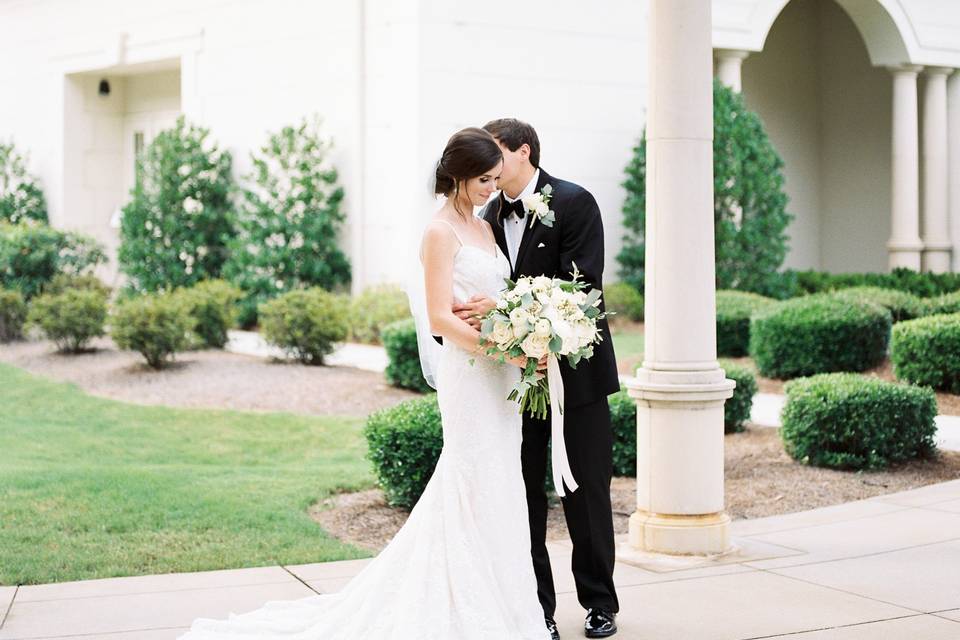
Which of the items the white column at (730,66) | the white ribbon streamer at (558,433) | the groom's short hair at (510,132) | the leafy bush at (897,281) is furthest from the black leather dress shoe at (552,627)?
the white column at (730,66)

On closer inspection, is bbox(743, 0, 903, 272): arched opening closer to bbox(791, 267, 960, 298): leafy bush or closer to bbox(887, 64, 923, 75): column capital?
bbox(887, 64, 923, 75): column capital

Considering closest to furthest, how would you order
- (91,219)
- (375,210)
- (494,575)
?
(494,575)
(375,210)
(91,219)

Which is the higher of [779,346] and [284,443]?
[779,346]

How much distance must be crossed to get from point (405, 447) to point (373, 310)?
8.54m

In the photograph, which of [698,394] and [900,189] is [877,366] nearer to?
[698,394]

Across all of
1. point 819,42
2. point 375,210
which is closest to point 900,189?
point 819,42

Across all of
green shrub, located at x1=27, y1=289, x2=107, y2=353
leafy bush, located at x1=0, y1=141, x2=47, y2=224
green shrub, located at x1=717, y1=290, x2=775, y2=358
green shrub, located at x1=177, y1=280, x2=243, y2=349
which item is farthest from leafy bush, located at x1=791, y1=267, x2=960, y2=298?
leafy bush, located at x1=0, y1=141, x2=47, y2=224

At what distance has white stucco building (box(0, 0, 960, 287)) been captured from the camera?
53.6ft

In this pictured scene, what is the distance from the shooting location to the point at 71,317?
1412cm

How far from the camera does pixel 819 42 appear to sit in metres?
23.4

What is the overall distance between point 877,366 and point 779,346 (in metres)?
0.97

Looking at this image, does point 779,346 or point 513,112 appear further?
point 513,112

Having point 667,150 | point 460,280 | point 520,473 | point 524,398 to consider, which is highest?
point 667,150

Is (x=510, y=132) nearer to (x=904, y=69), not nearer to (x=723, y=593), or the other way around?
(x=723, y=593)
